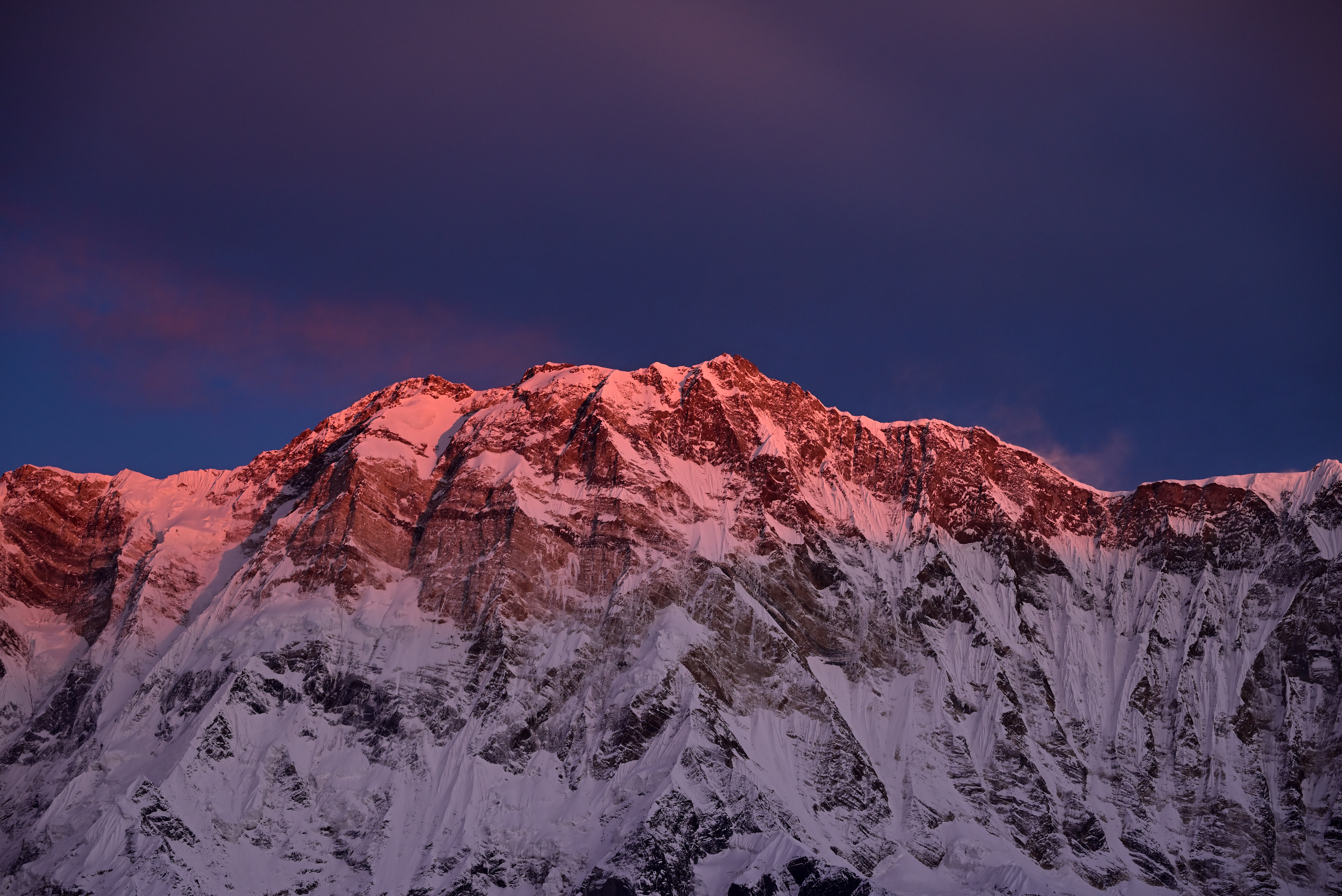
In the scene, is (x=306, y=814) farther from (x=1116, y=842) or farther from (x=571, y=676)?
(x=1116, y=842)

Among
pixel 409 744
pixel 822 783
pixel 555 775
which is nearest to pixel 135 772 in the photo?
pixel 409 744

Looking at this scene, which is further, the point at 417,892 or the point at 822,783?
the point at 822,783

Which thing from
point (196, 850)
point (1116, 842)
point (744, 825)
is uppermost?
point (1116, 842)

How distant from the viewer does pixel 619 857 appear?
168875 millimetres

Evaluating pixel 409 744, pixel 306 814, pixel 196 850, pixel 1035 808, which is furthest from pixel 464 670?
pixel 1035 808

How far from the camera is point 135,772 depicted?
184 m

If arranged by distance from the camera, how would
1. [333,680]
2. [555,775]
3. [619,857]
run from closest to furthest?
1. [619,857]
2. [555,775]
3. [333,680]

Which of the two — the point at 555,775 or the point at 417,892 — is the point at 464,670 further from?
the point at 417,892

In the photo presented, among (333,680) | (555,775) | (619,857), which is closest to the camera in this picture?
(619,857)

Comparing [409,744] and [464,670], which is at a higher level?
[464,670]

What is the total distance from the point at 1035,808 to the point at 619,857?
56605mm

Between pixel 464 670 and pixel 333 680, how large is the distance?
1663 centimetres

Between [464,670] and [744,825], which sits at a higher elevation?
[464,670]

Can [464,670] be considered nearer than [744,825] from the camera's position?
No
